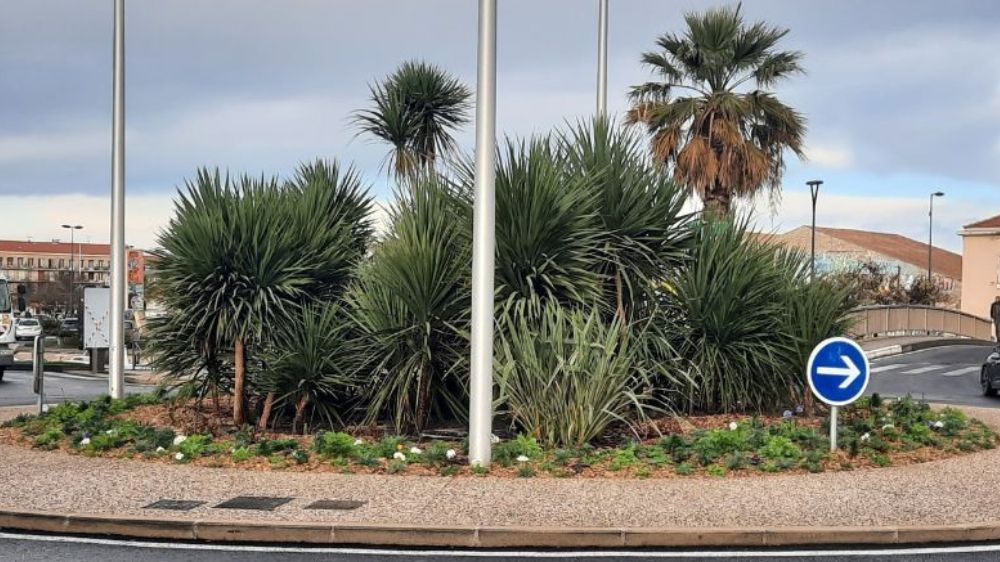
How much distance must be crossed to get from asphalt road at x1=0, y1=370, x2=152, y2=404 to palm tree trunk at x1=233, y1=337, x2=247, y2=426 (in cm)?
638

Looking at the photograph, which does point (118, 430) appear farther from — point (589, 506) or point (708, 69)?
point (708, 69)

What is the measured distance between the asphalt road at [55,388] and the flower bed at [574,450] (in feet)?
22.9

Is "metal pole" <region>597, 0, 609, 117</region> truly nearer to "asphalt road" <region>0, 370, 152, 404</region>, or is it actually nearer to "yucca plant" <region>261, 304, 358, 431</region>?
"yucca plant" <region>261, 304, 358, 431</region>

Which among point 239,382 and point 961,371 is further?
point 961,371

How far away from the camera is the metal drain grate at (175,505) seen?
7539 mm

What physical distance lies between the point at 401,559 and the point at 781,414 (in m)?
7.51

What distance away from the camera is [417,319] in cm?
1131

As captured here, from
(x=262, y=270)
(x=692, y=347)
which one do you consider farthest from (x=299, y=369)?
(x=692, y=347)

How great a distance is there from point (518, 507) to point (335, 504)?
1.34m

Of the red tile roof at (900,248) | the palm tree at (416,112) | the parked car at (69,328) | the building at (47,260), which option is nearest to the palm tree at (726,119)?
the palm tree at (416,112)

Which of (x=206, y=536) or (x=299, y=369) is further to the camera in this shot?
(x=299, y=369)

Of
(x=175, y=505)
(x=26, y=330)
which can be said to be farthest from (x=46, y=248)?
(x=175, y=505)

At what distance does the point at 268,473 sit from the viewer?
9.12m

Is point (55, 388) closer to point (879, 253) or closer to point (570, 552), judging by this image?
point (570, 552)
